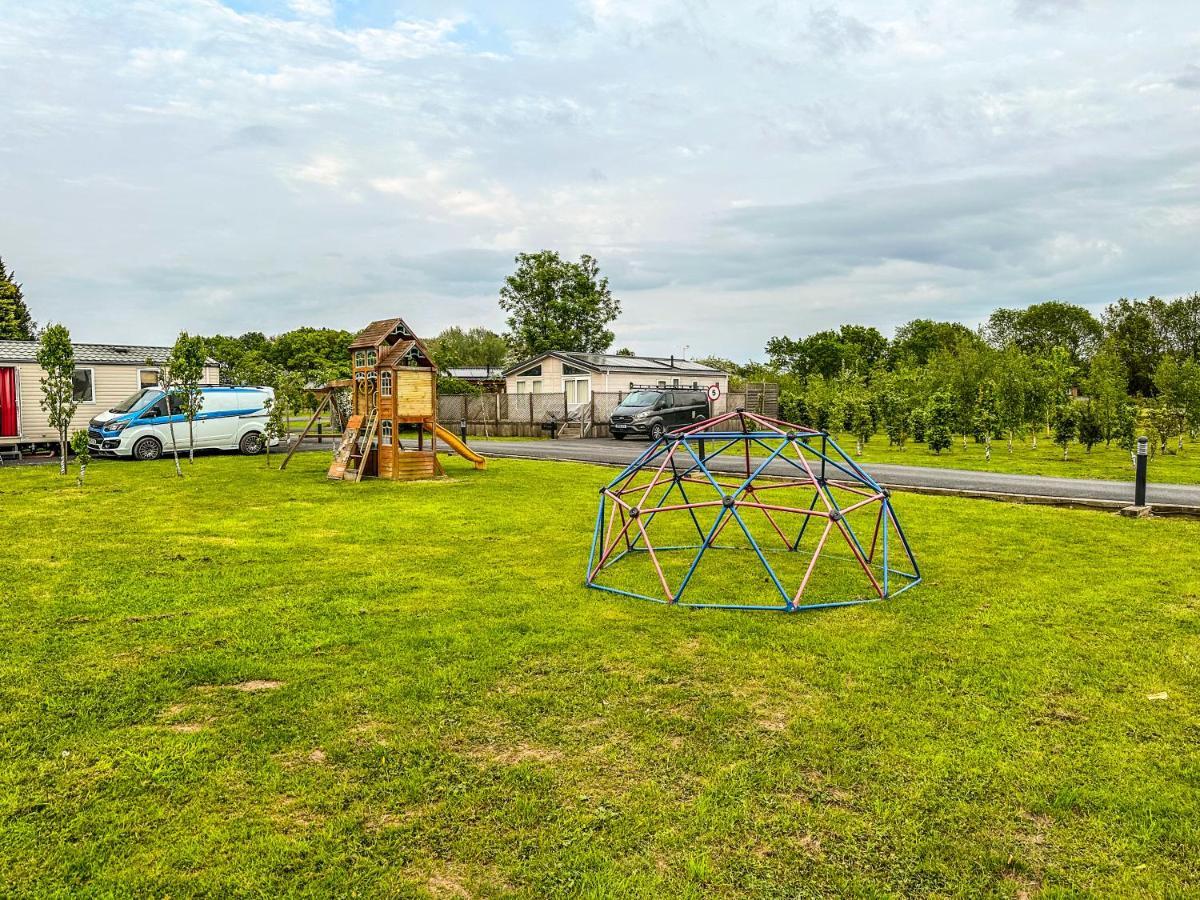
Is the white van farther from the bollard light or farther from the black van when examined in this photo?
the bollard light

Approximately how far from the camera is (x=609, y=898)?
2.99m

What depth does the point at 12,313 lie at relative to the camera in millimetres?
49719

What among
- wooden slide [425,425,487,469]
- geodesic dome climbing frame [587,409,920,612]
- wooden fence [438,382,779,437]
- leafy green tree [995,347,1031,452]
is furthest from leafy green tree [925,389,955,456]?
wooden slide [425,425,487,469]

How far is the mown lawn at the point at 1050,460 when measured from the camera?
1747 centimetres

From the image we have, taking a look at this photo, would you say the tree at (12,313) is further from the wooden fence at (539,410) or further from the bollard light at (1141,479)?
the bollard light at (1141,479)

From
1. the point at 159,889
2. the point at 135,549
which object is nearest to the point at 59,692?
the point at 159,889

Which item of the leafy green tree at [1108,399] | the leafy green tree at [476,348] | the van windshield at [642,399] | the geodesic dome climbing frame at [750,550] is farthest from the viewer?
the leafy green tree at [476,348]

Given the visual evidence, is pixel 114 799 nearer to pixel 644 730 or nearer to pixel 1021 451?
pixel 644 730

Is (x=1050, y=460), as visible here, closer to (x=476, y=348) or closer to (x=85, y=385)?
(x=85, y=385)

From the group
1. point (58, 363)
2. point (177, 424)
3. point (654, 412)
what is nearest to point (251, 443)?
point (177, 424)

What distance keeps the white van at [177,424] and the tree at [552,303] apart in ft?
130

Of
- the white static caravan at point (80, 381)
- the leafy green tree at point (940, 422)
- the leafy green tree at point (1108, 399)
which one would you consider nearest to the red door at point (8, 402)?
the white static caravan at point (80, 381)

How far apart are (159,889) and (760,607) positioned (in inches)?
191

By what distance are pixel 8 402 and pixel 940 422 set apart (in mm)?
27687
